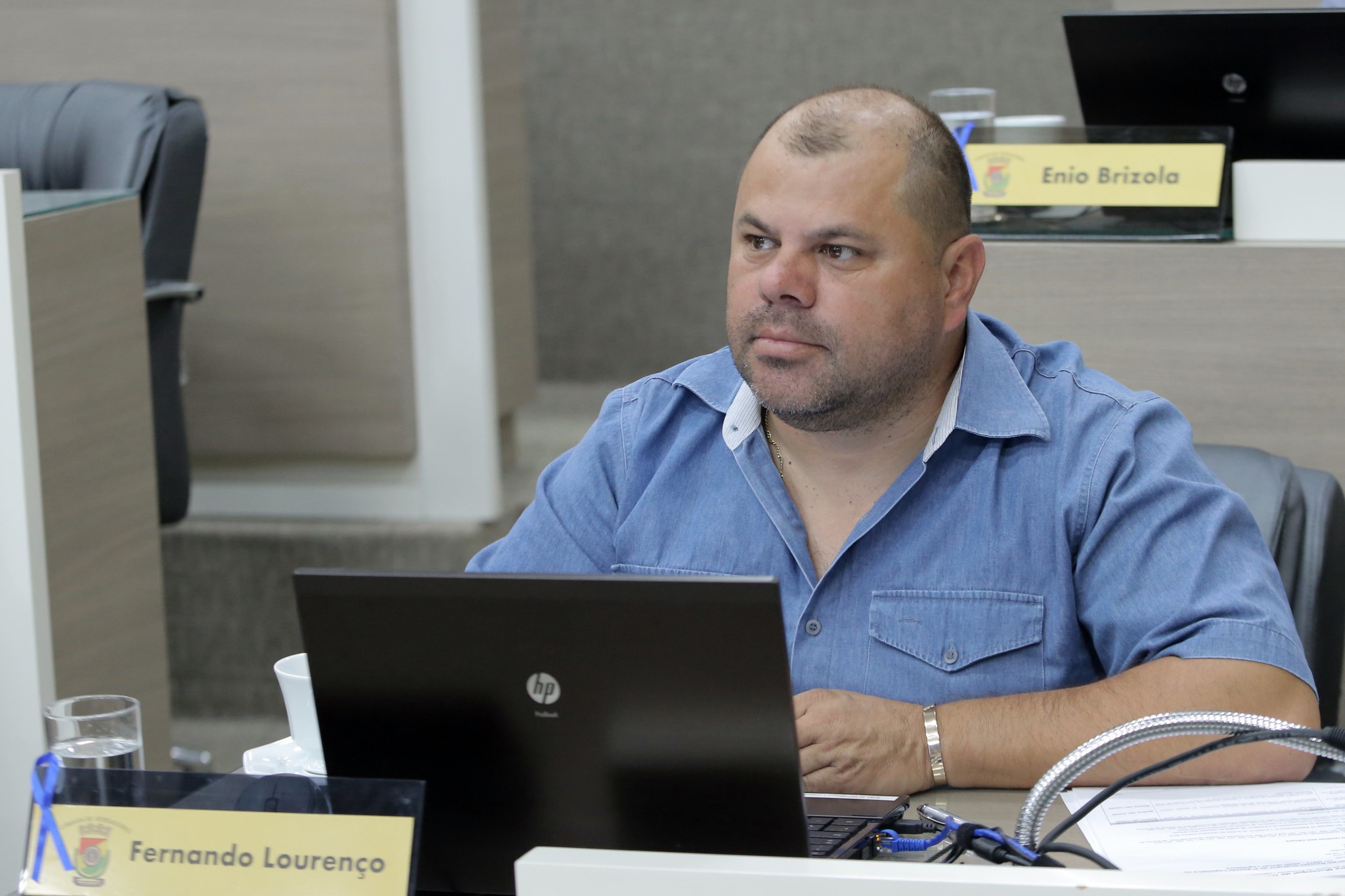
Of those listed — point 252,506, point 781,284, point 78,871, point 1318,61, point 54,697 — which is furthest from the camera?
point 252,506

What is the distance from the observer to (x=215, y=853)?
2.65ft

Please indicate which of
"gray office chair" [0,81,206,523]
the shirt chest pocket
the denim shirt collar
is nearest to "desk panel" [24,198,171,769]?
"gray office chair" [0,81,206,523]

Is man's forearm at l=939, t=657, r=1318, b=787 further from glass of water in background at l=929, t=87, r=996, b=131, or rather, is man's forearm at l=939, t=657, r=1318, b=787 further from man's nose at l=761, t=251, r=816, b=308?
glass of water in background at l=929, t=87, r=996, b=131

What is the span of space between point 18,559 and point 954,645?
1295 millimetres

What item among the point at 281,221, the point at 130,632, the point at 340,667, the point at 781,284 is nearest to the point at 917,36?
the point at 281,221

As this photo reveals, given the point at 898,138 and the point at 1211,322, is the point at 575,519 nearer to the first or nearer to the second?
the point at 898,138

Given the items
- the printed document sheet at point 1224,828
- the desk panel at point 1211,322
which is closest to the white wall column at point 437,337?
the desk panel at point 1211,322

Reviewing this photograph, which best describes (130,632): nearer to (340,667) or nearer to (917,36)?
(340,667)

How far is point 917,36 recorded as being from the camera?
3879 mm

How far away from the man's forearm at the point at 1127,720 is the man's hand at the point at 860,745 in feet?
0.08

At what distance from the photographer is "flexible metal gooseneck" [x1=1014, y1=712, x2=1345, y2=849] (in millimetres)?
835

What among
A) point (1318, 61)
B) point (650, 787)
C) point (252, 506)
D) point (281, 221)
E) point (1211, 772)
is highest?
point (1318, 61)

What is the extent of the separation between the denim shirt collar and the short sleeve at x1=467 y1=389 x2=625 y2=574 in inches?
3.7

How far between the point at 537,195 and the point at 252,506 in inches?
50.6
